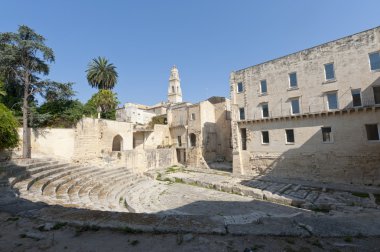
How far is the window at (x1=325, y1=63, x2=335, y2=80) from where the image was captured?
1848 centimetres

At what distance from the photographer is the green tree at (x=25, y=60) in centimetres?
1571

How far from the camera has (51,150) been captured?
1802cm

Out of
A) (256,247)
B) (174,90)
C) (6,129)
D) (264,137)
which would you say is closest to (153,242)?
(256,247)

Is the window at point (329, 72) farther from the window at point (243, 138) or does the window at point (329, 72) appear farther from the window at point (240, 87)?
the window at point (243, 138)

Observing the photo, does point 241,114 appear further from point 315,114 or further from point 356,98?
point 356,98

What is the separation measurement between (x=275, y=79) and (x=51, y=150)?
23270 millimetres

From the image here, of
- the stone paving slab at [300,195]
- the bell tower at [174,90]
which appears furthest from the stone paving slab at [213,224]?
the bell tower at [174,90]

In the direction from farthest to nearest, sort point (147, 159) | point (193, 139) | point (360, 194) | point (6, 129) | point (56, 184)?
1. point (193, 139)
2. point (147, 159)
3. point (360, 194)
4. point (6, 129)
5. point (56, 184)

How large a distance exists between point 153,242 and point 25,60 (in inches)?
789

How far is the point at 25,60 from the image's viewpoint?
16.8 meters

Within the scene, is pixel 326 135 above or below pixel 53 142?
below

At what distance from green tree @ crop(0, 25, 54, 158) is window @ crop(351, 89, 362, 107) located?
2639 centimetres

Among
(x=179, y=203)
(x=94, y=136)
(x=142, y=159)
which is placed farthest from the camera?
(x=142, y=159)

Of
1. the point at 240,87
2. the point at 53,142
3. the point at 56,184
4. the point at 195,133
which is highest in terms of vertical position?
the point at 240,87
